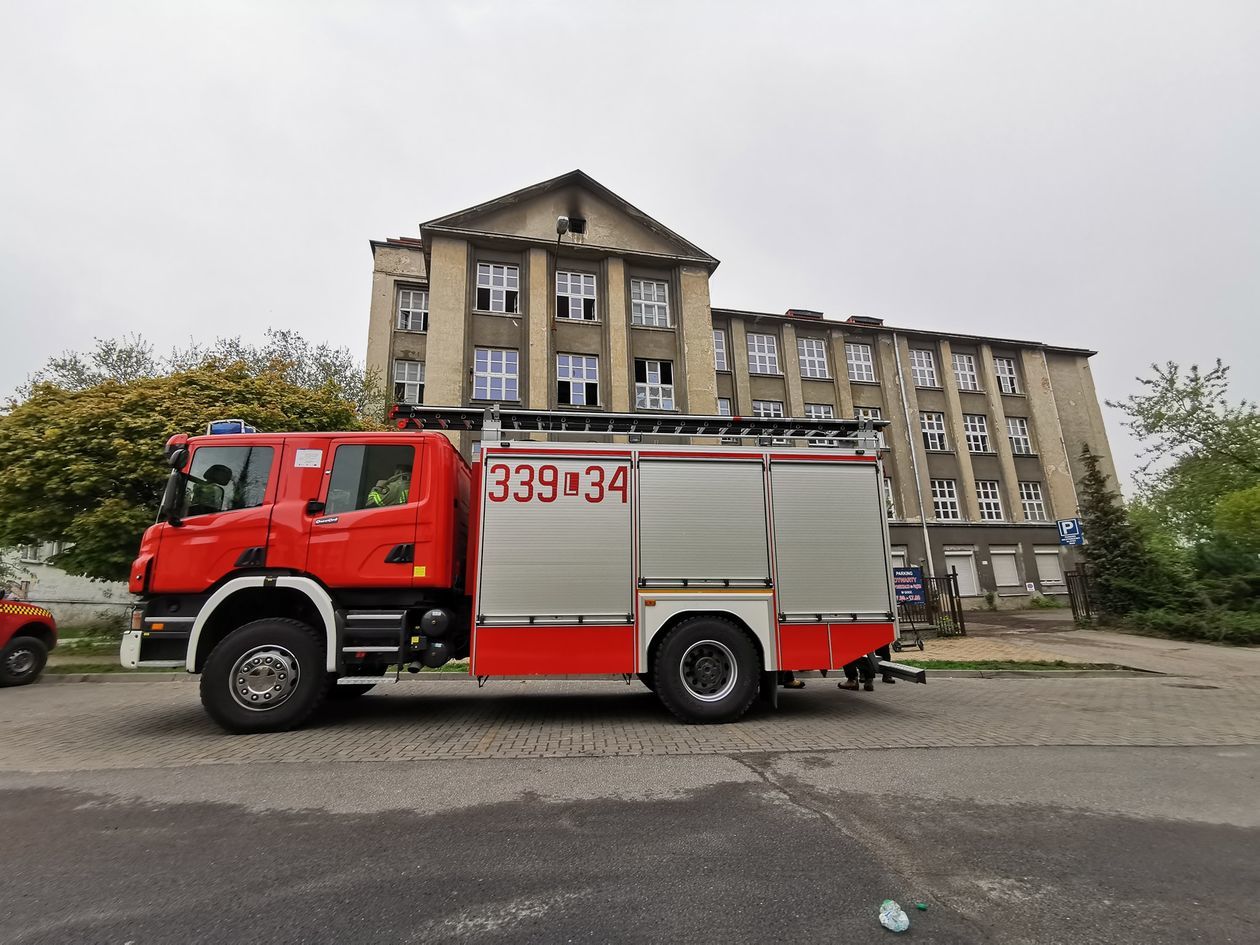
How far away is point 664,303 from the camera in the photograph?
78.7 ft

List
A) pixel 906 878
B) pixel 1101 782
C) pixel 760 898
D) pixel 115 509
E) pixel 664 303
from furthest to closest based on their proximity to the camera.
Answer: pixel 664 303 → pixel 115 509 → pixel 1101 782 → pixel 906 878 → pixel 760 898

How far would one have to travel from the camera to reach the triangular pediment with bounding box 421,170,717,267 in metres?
23.1

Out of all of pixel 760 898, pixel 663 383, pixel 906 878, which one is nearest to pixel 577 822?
pixel 760 898

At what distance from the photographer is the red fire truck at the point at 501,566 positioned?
241 inches

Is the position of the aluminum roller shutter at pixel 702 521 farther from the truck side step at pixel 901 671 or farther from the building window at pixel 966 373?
the building window at pixel 966 373

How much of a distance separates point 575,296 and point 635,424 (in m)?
17.3

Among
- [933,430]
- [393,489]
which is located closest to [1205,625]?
[933,430]

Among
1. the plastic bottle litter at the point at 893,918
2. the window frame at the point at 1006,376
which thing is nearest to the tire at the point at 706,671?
the plastic bottle litter at the point at 893,918

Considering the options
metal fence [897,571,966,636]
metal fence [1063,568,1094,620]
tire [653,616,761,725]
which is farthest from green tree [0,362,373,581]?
metal fence [1063,568,1094,620]

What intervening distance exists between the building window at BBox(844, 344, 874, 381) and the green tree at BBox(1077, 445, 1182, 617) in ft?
47.1

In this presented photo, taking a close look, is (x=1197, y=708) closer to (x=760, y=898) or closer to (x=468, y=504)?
(x=760, y=898)

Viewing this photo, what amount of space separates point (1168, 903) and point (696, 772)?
279 cm

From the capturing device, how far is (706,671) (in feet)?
21.5

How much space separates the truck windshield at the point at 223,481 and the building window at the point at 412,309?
2098 cm
